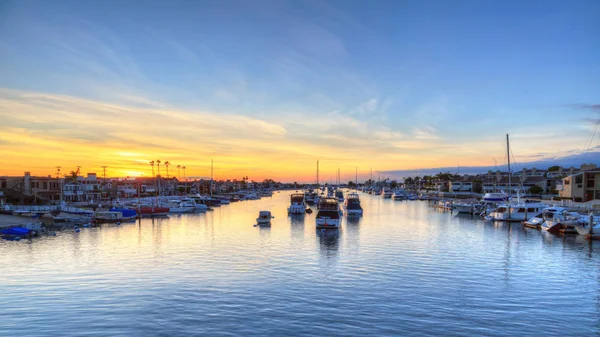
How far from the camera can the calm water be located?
16875 millimetres

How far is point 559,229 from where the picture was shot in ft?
159

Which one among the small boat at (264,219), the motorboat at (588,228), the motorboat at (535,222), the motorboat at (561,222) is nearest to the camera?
the motorboat at (588,228)

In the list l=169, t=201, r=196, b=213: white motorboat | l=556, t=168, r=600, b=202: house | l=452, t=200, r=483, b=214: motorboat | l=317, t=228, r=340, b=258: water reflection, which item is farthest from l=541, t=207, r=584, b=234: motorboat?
l=169, t=201, r=196, b=213: white motorboat

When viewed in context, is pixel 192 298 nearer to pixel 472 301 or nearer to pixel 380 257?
pixel 472 301

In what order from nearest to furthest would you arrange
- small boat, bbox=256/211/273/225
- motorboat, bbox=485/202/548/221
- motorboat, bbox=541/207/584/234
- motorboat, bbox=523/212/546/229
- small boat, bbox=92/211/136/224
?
motorboat, bbox=541/207/584/234 → motorboat, bbox=523/212/546/229 → small boat, bbox=256/211/273/225 → motorboat, bbox=485/202/548/221 → small boat, bbox=92/211/136/224

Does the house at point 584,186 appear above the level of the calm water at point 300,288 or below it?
above

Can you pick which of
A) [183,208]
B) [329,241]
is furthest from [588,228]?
[183,208]

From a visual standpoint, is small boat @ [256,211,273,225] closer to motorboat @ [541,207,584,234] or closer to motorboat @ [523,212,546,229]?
motorboat @ [523,212,546,229]

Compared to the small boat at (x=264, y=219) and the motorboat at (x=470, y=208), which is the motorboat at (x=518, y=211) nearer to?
the motorboat at (x=470, y=208)

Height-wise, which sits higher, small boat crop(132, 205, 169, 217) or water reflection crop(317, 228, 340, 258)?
small boat crop(132, 205, 169, 217)

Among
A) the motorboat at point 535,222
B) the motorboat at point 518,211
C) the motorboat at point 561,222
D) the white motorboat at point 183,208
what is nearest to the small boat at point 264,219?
the white motorboat at point 183,208

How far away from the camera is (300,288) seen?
22.5 meters

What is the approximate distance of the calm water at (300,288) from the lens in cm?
1688

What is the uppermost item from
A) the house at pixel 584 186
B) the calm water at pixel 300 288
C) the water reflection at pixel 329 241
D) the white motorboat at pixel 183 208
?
the house at pixel 584 186
